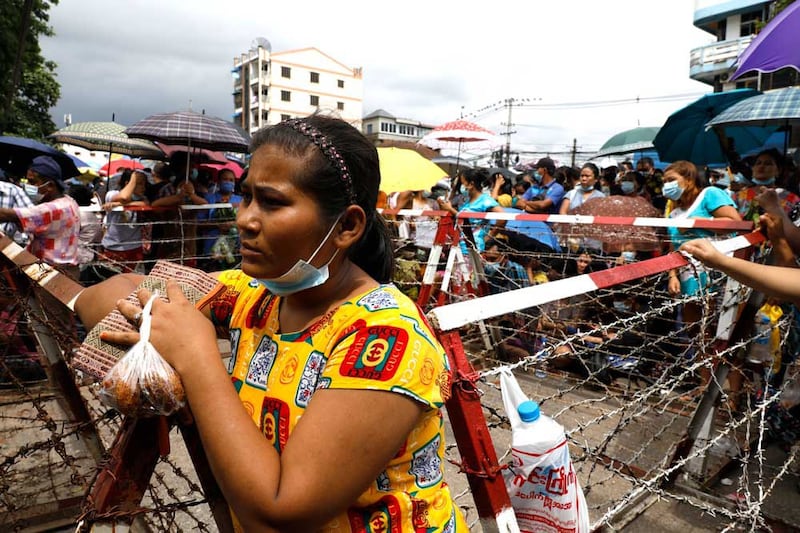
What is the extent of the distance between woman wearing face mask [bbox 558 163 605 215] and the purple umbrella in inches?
116

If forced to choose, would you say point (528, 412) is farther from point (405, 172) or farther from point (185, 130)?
point (405, 172)

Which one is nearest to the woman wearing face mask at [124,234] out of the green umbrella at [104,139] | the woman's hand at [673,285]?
the green umbrella at [104,139]

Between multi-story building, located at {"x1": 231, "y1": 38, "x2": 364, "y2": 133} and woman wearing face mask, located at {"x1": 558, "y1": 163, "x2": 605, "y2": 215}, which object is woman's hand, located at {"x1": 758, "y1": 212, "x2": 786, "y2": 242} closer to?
woman wearing face mask, located at {"x1": 558, "y1": 163, "x2": 605, "y2": 215}

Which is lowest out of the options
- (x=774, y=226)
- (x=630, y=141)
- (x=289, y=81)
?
(x=774, y=226)

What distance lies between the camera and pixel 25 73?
20984 mm

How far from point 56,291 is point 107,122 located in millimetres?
9058

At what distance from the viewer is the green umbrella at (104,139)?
8414mm

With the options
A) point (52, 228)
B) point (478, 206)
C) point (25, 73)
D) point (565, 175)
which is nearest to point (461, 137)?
point (565, 175)

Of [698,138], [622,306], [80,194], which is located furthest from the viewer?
[80,194]

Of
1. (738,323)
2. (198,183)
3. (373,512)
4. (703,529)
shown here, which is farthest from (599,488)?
(198,183)

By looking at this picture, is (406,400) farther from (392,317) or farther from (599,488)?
(599,488)

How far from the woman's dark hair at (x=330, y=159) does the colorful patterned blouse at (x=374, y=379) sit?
0.73 ft

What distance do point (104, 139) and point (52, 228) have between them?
406cm

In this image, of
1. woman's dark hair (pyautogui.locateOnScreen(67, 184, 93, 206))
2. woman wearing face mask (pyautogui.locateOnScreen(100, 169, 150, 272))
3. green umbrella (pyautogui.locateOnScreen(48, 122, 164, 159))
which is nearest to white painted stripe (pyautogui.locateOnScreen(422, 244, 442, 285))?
woman wearing face mask (pyautogui.locateOnScreen(100, 169, 150, 272))
